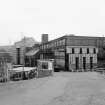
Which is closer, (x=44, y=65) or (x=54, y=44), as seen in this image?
(x=44, y=65)

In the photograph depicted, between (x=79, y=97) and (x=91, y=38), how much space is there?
1157 inches

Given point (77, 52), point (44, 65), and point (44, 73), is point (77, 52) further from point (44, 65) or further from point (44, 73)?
point (44, 73)

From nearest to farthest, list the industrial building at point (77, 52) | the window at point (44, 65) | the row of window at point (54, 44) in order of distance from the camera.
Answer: the window at point (44, 65)
the industrial building at point (77, 52)
the row of window at point (54, 44)

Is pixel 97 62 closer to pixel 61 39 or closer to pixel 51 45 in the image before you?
pixel 61 39

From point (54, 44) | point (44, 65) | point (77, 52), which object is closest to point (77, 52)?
point (77, 52)

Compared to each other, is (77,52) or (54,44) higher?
(54,44)

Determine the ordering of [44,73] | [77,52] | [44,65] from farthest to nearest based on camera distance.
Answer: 1. [77,52]
2. [44,65]
3. [44,73]

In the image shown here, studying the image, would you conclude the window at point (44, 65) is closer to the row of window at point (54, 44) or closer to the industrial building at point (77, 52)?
the industrial building at point (77, 52)

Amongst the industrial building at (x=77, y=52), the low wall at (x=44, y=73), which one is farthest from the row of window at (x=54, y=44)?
the low wall at (x=44, y=73)

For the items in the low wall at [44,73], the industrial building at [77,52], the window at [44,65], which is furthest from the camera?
the industrial building at [77,52]

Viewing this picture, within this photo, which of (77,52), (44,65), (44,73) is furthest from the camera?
(77,52)

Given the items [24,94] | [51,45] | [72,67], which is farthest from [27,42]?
[24,94]

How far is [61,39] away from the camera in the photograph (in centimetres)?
3975

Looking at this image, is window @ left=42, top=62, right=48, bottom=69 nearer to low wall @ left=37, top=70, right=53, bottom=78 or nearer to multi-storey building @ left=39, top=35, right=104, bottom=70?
low wall @ left=37, top=70, right=53, bottom=78
